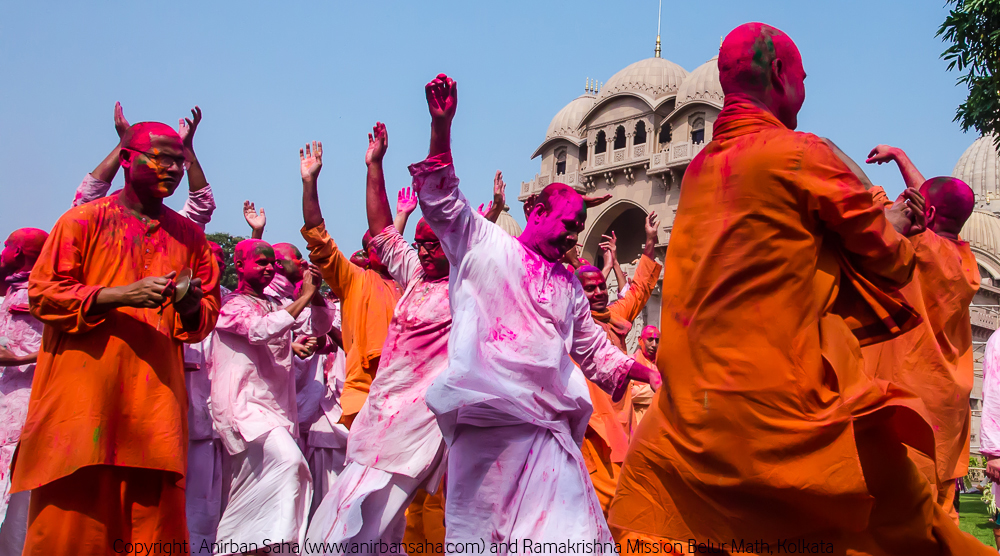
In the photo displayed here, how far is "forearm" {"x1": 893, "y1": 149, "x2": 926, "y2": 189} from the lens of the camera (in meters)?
5.27

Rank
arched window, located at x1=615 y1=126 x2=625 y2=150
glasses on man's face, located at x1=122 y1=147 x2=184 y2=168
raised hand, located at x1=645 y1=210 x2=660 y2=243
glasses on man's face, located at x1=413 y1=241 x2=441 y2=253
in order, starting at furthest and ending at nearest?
arched window, located at x1=615 y1=126 x2=625 y2=150 < raised hand, located at x1=645 y1=210 x2=660 y2=243 < glasses on man's face, located at x1=413 y1=241 x2=441 y2=253 < glasses on man's face, located at x1=122 y1=147 x2=184 y2=168

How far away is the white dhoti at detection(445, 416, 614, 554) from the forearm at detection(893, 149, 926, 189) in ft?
9.48

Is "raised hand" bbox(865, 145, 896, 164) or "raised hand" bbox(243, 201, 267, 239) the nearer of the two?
"raised hand" bbox(865, 145, 896, 164)

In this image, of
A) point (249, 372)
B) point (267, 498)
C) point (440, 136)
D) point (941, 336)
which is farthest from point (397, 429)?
point (941, 336)

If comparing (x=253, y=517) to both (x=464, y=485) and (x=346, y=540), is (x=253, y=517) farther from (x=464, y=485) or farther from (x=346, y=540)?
(x=464, y=485)

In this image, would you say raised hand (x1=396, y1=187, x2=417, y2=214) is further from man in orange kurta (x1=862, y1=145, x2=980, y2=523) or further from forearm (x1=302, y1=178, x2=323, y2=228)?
man in orange kurta (x1=862, y1=145, x2=980, y2=523)

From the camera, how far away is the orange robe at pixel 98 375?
12.7 ft

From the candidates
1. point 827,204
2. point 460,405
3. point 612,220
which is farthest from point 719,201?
point 612,220

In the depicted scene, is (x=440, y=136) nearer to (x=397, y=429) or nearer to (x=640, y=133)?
(x=397, y=429)

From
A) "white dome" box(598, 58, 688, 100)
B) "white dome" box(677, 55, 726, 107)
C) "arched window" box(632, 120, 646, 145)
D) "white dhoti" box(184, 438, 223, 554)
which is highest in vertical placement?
"white dome" box(598, 58, 688, 100)

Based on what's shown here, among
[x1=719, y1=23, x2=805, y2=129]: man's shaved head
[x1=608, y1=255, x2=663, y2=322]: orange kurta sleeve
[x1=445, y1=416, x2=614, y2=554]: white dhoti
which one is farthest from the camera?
[x1=608, y1=255, x2=663, y2=322]: orange kurta sleeve

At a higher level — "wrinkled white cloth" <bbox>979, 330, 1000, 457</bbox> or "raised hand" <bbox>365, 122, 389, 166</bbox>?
"raised hand" <bbox>365, 122, 389, 166</bbox>

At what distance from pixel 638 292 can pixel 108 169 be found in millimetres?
4082

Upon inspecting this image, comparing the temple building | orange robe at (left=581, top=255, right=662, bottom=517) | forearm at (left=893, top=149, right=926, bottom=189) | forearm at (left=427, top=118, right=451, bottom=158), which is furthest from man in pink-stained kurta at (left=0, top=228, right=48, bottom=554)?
the temple building
